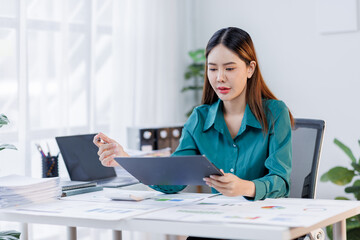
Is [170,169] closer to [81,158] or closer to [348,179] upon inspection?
[81,158]

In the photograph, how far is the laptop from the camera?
2521mm

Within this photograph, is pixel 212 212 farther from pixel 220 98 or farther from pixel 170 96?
pixel 170 96

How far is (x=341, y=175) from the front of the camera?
10.9 feet

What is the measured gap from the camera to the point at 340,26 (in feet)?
11.9

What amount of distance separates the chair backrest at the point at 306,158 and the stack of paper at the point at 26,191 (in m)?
0.93

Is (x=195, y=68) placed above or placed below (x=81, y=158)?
above

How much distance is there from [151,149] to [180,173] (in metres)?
1.66

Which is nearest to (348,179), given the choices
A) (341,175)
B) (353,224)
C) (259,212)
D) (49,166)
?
(341,175)

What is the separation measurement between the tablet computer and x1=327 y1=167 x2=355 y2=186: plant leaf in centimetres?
176

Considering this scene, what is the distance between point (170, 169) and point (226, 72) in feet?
1.57

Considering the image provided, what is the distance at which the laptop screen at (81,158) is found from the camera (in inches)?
99.4

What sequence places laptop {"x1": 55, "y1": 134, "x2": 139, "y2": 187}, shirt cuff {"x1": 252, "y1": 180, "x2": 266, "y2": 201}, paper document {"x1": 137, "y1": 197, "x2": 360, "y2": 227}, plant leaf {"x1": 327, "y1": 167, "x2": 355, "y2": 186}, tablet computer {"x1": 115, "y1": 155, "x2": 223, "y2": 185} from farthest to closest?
plant leaf {"x1": 327, "y1": 167, "x2": 355, "y2": 186}, laptop {"x1": 55, "y1": 134, "x2": 139, "y2": 187}, shirt cuff {"x1": 252, "y1": 180, "x2": 266, "y2": 201}, tablet computer {"x1": 115, "y1": 155, "x2": 223, "y2": 185}, paper document {"x1": 137, "y1": 197, "x2": 360, "y2": 227}

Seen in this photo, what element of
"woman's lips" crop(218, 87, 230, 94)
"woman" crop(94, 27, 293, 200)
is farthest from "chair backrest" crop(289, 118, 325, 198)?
"woman's lips" crop(218, 87, 230, 94)

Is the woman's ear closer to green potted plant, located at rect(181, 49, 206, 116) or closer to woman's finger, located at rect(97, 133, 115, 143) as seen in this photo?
woman's finger, located at rect(97, 133, 115, 143)
